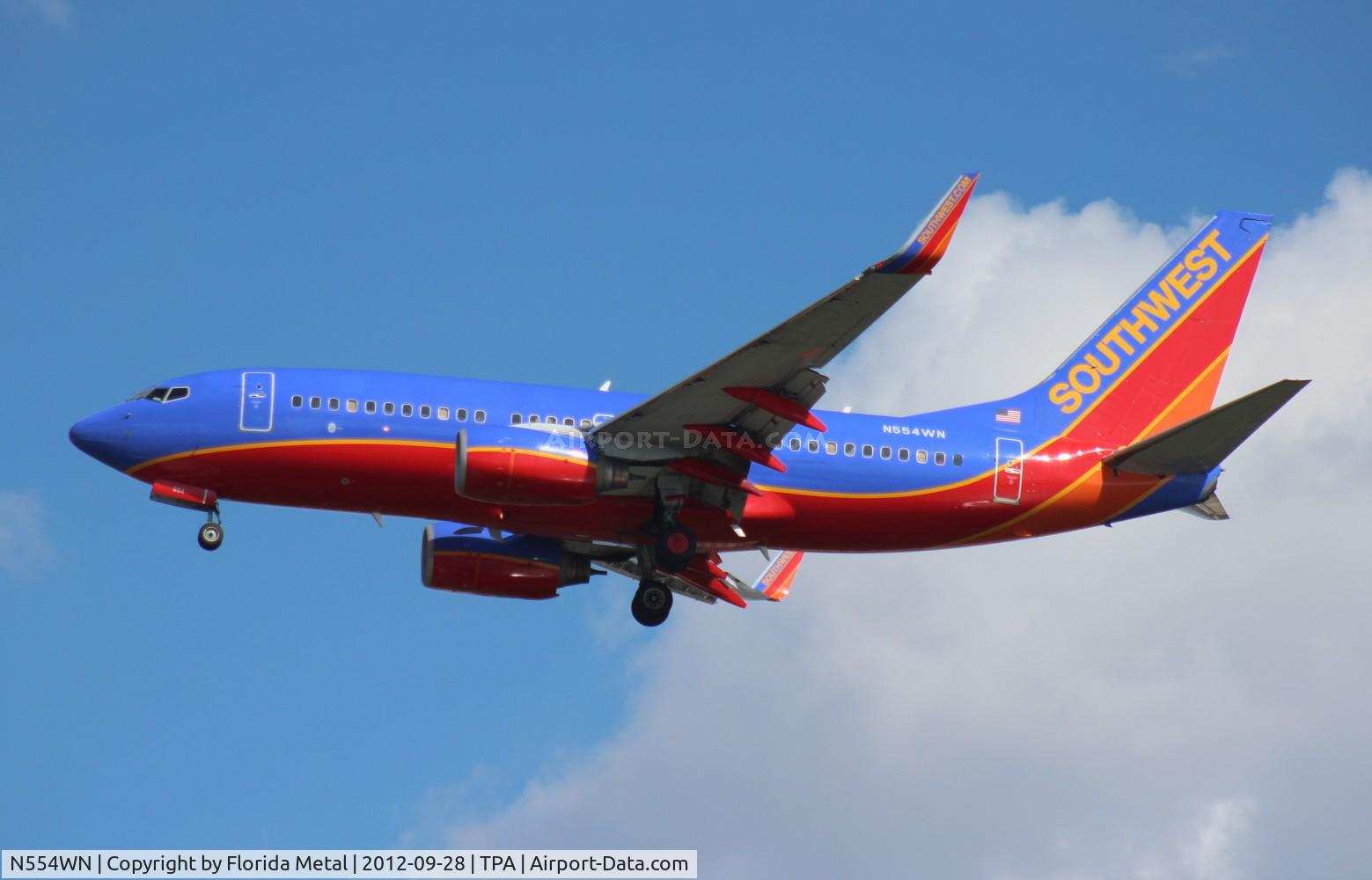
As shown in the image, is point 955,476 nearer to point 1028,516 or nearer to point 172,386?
point 1028,516

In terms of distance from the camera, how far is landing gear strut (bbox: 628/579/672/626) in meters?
44.0

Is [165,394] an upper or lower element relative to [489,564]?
upper

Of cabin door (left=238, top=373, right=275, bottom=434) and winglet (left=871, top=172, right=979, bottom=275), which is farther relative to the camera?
cabin door (left=238, top=373, right=275, bottom=434)

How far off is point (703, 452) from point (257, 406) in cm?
992

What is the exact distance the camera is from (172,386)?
1617 inches

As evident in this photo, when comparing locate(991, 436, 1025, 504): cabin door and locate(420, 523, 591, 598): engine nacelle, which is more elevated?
locate(991, 436, 1025, 504): cabin door

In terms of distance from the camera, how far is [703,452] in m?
40.8

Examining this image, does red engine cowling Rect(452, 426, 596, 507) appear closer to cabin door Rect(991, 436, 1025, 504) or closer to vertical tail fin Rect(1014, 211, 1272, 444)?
cabin door Rect(991, 436, 1025, 504)

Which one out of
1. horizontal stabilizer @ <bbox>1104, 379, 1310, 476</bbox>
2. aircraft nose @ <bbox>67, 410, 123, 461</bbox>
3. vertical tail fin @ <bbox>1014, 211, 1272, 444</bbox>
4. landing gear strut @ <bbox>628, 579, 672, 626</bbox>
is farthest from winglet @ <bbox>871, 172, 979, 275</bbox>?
aircraft nose @ <bbox>67, 410, 123, 461</bbox>

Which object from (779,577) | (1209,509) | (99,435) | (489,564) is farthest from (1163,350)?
(99,435)

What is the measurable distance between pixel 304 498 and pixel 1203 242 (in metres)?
23.8

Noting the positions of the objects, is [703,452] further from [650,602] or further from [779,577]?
[779,577]

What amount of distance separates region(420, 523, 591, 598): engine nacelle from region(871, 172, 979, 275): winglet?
51.3ft

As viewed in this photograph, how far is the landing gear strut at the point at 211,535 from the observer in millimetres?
41344
